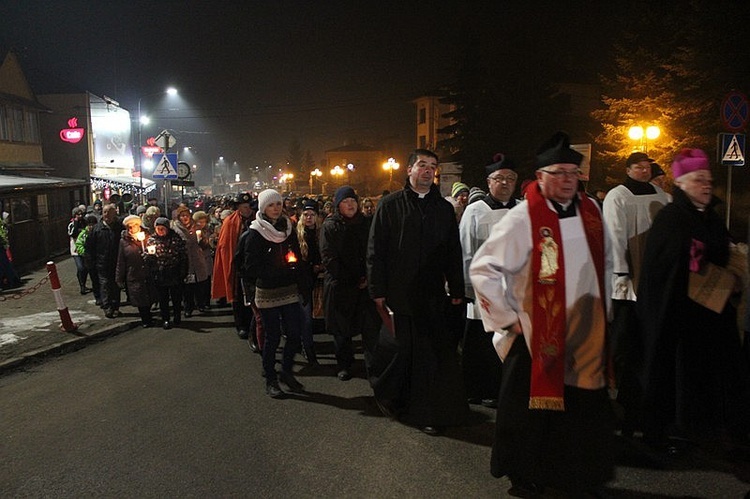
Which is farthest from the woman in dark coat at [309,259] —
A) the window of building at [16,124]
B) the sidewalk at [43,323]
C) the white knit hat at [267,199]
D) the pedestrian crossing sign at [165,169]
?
the window of building at [16,124]

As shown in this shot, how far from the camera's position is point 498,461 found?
153 inches

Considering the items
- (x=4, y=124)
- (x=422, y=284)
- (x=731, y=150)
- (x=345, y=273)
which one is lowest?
(x=345, y=273)

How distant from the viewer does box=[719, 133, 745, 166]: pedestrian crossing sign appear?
1021cm

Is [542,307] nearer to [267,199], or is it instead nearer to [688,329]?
[688,329]

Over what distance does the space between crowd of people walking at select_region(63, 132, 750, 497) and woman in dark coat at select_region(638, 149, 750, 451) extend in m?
0.01

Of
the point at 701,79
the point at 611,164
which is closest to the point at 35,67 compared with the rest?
the point at 611,164

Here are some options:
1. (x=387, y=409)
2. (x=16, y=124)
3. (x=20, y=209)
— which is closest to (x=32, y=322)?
(x=387, y=409)

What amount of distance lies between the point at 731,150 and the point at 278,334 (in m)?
8.50

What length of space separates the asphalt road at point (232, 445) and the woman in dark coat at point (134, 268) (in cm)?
260

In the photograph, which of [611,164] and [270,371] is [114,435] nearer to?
[270,371]

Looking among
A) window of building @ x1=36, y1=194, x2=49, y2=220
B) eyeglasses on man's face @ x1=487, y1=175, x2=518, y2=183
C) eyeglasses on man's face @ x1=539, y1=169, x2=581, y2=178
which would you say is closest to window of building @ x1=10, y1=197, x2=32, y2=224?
window of building @ x1=36, y1=194, x2=49, y2=220

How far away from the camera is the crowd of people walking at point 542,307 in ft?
12.2

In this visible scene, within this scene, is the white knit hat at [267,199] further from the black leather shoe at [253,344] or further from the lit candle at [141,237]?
the lit candle at [141,237]

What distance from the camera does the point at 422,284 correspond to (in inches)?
204
